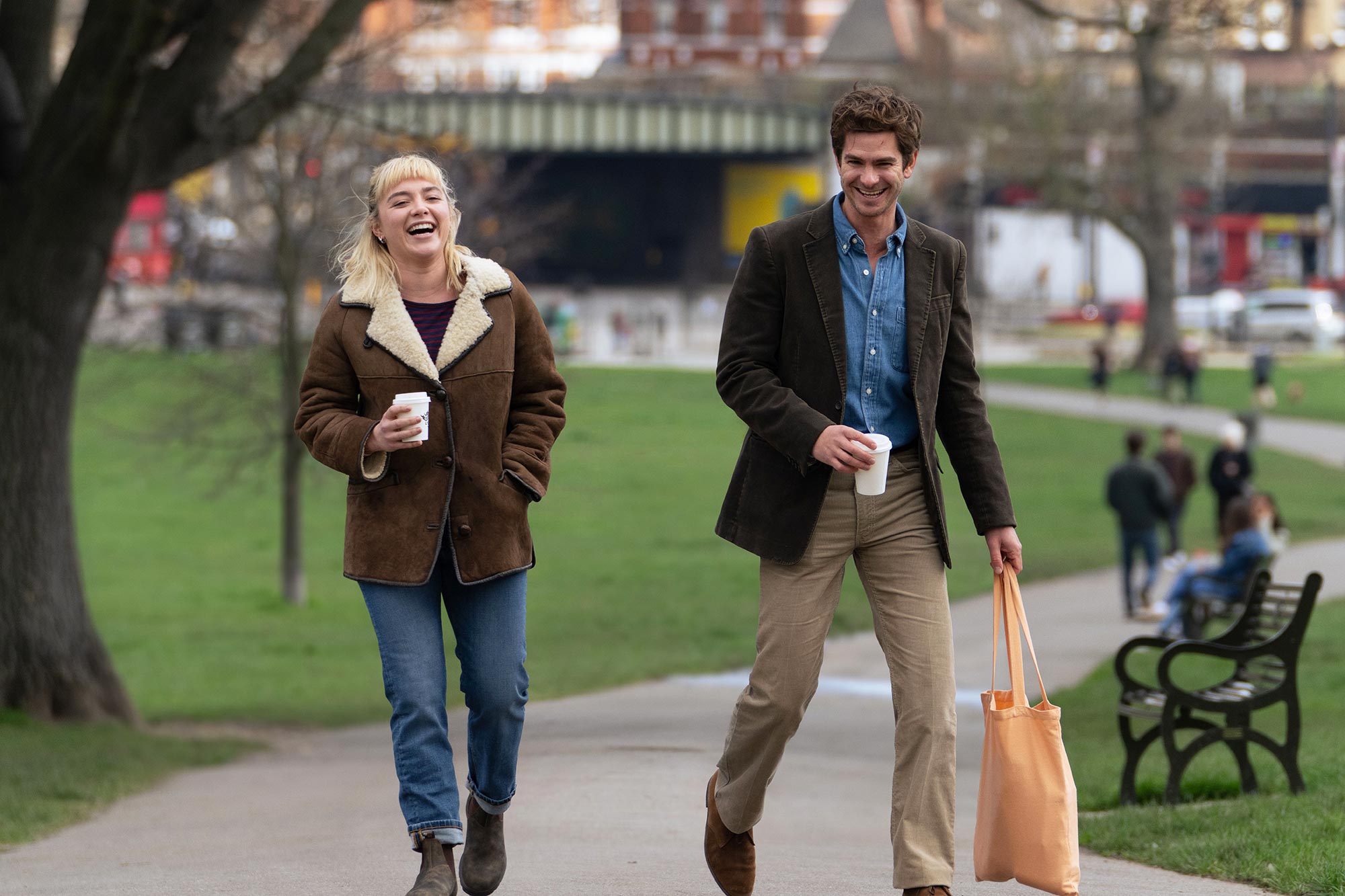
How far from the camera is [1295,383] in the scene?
121 feet

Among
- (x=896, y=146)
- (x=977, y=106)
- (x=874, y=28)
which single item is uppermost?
(x=874, y=28)

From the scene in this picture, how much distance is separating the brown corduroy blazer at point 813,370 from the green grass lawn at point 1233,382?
31.3 m

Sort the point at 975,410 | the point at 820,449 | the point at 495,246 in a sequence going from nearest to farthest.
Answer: the point at 820,449 → the point at 975,410 → the point at 495,246

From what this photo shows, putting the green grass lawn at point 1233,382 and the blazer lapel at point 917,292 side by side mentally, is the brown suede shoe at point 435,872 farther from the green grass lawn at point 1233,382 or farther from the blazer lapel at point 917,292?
the green grass lawn at point 1233,382

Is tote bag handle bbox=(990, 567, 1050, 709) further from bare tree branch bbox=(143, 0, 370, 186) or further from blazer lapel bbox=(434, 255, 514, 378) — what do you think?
bare tree branch bbox=(143, 0, 370, 186)

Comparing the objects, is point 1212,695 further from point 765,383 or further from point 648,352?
point 648,352

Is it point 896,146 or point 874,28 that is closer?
point 896,146

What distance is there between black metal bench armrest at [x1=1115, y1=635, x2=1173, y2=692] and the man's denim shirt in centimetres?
316

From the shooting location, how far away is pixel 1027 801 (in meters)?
4.02

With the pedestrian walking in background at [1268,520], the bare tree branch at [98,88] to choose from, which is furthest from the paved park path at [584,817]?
the bare tree branch at [98,88]

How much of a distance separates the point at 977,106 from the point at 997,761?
39.3 m

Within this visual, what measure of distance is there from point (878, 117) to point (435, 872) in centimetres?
209

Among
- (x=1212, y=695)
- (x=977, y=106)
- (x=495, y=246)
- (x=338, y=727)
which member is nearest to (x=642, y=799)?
(x=1212, y=695)

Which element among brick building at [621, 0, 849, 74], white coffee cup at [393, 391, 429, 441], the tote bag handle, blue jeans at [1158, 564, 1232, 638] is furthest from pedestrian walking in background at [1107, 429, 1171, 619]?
brick building at [621, 0, 849, 74]
